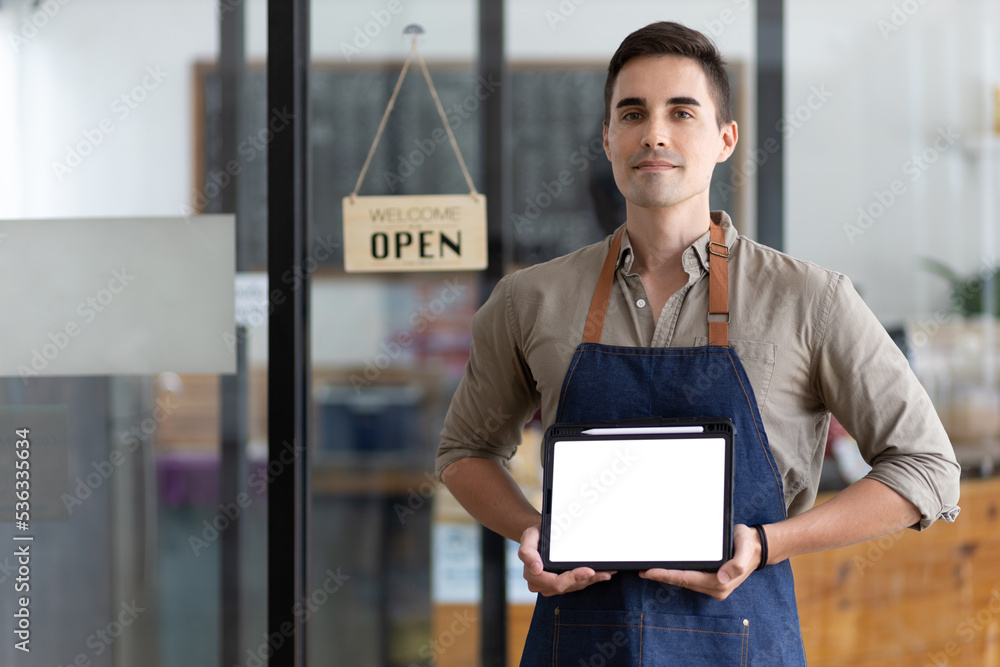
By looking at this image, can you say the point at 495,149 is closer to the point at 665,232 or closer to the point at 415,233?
the point at 415,233

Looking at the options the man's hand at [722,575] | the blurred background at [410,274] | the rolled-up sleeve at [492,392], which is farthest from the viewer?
the blurred background at [410,274]

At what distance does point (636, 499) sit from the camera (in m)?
1.08

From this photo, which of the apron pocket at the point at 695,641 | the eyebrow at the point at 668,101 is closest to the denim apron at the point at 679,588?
the apron pocket at the point at 695,641

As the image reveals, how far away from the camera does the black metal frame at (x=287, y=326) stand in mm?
1764

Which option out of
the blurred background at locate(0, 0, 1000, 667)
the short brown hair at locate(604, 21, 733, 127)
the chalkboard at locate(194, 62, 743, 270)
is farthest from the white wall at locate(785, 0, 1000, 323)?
the short brown hair at locate(604, 21, 733, 127)

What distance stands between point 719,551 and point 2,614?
158 centimetres

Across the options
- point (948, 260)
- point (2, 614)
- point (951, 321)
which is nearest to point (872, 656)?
point (951, 321)

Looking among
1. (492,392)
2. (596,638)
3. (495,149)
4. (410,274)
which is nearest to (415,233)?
(410,274)

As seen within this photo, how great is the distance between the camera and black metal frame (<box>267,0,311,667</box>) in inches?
69.4

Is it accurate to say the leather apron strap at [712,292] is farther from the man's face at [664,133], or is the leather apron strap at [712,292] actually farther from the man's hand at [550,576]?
the man's hand at [550,576]

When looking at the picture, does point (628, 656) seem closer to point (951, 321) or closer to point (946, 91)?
point (951, 321)

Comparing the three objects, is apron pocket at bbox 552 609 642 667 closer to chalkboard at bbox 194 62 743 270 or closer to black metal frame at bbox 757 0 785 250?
chalkboard at bbox 194 62 743 270

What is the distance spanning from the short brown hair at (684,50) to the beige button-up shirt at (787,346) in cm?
18

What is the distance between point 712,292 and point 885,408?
0.85ft
